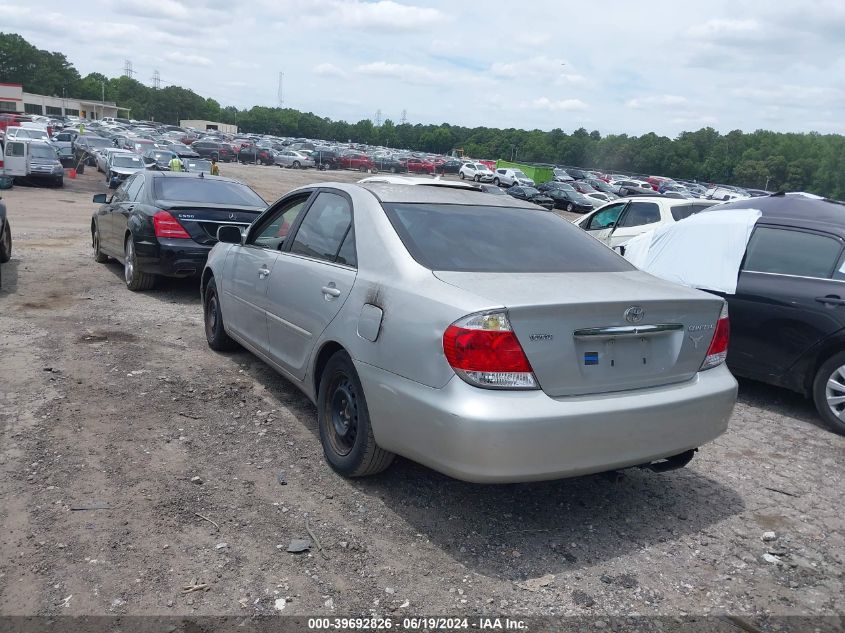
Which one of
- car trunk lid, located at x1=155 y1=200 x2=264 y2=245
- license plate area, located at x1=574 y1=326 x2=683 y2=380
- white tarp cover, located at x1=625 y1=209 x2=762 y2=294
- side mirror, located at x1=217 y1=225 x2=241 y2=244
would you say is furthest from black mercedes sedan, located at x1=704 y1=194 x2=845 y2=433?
car trunk lid, located at x1=155 y1=200 x2=264 y2=245

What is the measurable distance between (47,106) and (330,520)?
145149 mm

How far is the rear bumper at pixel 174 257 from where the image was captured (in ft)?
27.5

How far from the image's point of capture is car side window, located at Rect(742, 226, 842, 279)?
5762 mm

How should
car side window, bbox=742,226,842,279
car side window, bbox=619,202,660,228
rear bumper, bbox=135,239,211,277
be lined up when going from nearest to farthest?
car side window, bbox=742,226,842,279
rear bumper, bbox=135,239,211,277
car side window, bbox=619,202,660,228

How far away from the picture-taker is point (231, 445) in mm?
4547

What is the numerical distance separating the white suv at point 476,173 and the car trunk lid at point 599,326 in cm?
5101

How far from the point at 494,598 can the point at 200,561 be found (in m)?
1.34

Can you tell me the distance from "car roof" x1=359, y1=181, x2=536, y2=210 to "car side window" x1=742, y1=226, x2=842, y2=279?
2538 mm

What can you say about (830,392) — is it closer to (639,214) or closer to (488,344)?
(488,344)

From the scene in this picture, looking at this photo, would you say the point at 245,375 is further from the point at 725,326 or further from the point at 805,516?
the point at 805,516

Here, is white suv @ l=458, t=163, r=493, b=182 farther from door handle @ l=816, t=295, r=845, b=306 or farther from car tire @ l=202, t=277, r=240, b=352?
door handle @ l=816, t=295, r=845, b=306

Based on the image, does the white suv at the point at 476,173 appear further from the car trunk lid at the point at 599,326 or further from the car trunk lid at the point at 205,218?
the car trunk lid at the point at 599,326

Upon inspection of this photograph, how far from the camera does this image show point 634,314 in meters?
3.42

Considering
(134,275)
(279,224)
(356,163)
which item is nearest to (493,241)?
(279,224)
